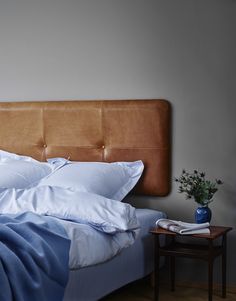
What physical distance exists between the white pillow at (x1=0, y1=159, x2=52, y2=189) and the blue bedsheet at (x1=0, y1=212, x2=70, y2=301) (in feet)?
2.68

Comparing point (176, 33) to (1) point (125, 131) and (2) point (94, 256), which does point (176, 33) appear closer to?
(1) point (125, 131)

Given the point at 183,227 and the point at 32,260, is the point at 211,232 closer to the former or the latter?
the point at 183,227

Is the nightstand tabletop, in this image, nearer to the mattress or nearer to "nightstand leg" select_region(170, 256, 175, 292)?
Result: the mattress

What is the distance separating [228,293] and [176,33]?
5.63 ft

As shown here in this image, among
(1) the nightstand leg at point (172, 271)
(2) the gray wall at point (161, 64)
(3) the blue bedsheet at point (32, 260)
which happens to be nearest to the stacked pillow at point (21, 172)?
(2) the gray wall at point (161, 64)

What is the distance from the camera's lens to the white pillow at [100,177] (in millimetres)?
3820

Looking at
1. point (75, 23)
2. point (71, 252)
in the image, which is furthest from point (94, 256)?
point (75, 23)

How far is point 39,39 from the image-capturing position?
4.53 m

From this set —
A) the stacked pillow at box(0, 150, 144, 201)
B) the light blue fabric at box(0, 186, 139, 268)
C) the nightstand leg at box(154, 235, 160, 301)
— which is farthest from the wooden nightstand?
the stacked pillow at box(0, 150, 144, 201)

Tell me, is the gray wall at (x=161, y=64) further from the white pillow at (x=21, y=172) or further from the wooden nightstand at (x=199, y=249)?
the white pillow at (x=21, y=172)

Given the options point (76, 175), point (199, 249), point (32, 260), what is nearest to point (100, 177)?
point (76, 175)

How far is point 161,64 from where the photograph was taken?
4.17m

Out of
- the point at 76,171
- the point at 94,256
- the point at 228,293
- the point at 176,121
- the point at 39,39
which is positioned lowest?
the point at 228,293

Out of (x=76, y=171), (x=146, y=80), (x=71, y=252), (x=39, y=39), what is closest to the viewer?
(x=71, y=252)
